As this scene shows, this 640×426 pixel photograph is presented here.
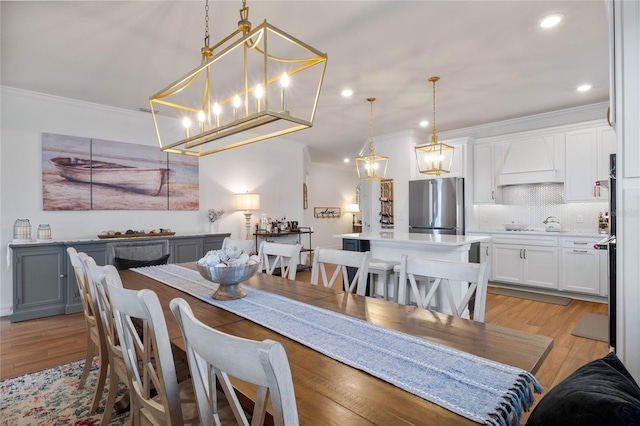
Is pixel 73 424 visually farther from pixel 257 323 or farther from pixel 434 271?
pixel 434 271

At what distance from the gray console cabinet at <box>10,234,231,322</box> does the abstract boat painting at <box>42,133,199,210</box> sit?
637mm

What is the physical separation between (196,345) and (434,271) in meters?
1.34

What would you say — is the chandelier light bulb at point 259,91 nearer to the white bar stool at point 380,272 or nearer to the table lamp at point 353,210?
the white bar stool at point 380,272

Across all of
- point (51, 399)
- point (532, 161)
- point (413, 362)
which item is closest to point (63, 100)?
point (51, 399)

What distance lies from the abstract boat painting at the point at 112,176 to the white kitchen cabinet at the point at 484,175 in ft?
15.6

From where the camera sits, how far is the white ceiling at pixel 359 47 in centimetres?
245

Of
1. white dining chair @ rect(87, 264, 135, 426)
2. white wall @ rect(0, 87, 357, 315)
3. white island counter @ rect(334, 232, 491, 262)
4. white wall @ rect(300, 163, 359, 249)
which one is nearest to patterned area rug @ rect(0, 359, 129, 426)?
white dining chair @ rect(87, 264, 135, 426)

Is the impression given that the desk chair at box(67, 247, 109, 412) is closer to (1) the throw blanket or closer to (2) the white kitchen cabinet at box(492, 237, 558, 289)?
(1) the throw blanket

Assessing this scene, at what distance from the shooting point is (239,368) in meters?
0.66

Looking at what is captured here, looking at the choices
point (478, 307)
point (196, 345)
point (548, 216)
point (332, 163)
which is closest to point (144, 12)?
point (196, 345)

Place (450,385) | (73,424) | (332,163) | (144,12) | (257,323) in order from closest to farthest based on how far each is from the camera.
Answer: (450,385), (257,323), (73,424), (144,12), (332,163)

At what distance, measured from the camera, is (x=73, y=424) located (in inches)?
75.7

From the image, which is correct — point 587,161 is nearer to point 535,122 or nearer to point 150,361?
point 535,122

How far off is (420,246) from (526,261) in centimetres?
261
